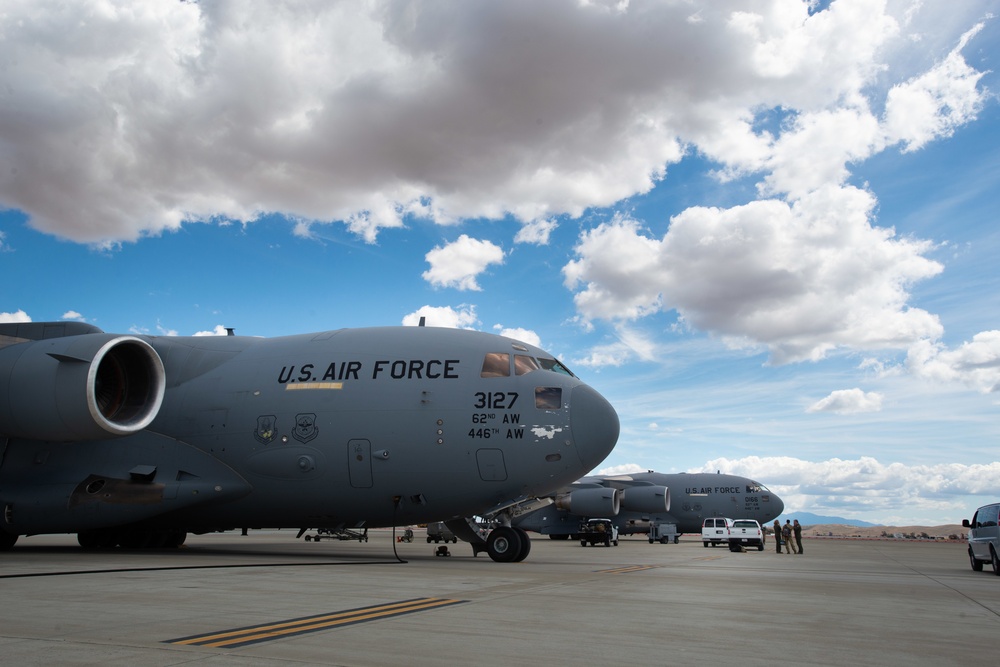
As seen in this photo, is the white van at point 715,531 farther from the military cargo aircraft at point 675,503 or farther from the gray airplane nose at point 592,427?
the gray airplane nose at point 592,427

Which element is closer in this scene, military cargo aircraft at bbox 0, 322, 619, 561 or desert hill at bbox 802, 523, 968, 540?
military cargo aircraft at bbox 0, 322, 619, 561

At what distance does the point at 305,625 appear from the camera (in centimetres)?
685

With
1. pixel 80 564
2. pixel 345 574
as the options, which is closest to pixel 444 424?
pixel 345 574

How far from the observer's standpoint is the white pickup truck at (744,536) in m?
31.6

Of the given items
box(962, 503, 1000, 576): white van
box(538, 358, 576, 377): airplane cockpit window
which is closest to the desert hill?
box(962, 503, 1000, 576): white van

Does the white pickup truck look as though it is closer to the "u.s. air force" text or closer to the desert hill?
the "u.s. air force" text

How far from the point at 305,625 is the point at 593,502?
26.9m

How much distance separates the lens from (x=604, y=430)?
1568 cm

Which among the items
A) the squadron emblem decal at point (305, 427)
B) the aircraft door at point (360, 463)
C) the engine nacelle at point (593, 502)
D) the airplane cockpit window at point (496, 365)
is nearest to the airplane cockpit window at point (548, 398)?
the airplane cockpit window at point (496, 365)

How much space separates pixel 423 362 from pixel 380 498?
292cm

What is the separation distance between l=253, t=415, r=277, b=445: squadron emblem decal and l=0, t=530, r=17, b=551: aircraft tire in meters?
6.48

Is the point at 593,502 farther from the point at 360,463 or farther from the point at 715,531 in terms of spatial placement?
the point at 360,463

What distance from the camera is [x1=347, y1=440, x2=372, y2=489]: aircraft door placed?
16266 mm

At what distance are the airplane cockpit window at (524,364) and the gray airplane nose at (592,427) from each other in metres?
1.04
